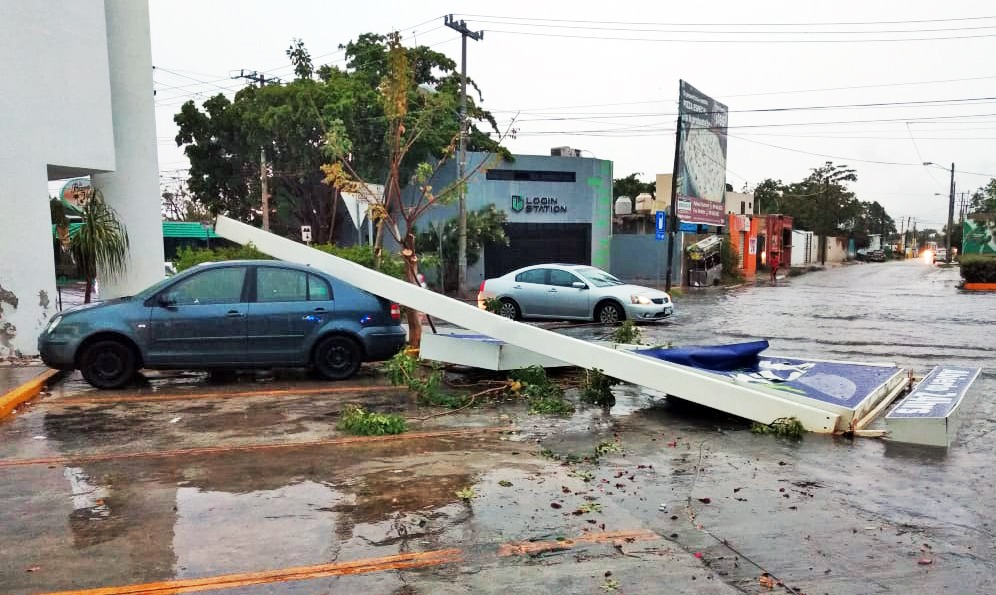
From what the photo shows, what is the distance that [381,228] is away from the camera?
Answer: 11.2 m

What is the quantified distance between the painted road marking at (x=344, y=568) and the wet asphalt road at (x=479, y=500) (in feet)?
0.09

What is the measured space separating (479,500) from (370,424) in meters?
2.22

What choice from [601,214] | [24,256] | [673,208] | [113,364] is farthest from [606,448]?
[601,214]

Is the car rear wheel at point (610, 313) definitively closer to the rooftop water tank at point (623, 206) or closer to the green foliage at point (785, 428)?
the green foliage at point (785, 428)

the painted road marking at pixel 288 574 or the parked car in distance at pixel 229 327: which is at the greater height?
the parked car in distance at pixel 229 327

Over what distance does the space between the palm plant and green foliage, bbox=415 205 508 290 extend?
1490cm

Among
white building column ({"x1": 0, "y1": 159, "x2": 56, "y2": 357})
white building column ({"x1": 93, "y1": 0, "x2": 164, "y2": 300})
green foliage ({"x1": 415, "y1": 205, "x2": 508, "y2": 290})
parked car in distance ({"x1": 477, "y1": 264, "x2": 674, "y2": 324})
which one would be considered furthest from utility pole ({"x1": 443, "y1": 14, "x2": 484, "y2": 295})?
white building column ({"x1": 0, "y1": 159, "x2": 56, "y2": 357})

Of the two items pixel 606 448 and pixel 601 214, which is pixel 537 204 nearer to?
pixel 601 214

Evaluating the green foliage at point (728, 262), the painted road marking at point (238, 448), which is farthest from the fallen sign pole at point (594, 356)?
the green foliage at point (728, 262)

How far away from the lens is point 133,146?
42.7 feet

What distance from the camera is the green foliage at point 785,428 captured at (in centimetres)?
695

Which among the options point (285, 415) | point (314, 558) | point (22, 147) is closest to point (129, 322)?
point (285, 415)

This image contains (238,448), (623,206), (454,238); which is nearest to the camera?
(238,448)

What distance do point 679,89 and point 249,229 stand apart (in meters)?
24.6
